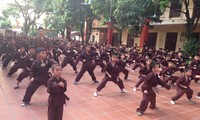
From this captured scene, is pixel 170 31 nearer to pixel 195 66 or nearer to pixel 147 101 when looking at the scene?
pixel 195 66

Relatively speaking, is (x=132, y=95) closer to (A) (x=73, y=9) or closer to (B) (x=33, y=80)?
(B) (x=33, y=80)

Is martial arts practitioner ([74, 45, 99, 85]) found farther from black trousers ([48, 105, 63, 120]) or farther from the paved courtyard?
→ black trousers ([48, 105, 63, 120])

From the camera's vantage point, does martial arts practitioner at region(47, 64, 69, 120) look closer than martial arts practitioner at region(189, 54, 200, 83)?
Yes

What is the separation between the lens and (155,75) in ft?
17.0

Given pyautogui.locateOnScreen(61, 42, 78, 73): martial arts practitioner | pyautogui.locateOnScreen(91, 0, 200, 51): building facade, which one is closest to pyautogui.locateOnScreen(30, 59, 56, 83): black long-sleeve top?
pyautogui.locateOnScreen(61, 42, 78, 73): martial arts practitioner

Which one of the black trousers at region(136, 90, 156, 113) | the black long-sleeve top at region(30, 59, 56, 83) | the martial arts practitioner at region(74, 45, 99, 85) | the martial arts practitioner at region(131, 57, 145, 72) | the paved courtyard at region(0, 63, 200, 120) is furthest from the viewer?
the martial arts practitioner at region(131, 57, 145, 72)

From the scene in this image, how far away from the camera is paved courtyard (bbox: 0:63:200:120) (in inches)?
189

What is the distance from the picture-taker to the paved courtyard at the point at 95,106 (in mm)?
4793

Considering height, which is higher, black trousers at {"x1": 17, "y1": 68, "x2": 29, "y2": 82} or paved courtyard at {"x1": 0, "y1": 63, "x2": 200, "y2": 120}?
black trousers at {"x1": 17, "y1": 68, "x2": 29, "y2": 82}

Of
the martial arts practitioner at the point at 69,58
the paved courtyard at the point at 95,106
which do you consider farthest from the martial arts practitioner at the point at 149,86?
the martial arts practitioner at the point at 69,58

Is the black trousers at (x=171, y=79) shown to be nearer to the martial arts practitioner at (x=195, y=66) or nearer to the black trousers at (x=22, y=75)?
the martial arts practitioner at (x=195, y=66)

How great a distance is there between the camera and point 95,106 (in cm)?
544

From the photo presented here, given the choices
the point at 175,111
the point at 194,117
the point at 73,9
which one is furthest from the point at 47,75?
the point at 73,9

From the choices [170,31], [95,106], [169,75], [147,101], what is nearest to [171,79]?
[169,75]
